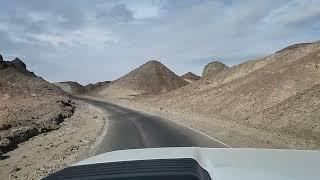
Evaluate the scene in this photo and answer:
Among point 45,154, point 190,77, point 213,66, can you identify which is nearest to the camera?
point 45,154

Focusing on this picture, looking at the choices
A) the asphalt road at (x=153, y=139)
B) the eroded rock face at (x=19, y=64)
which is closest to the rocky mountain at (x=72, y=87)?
the eroded rock face at (x=19, y=64)

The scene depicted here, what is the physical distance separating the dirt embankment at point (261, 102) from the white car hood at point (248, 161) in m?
17.0

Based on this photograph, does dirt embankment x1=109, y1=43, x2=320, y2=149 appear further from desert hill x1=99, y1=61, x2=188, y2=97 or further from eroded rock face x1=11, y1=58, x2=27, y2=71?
desert hill x1=99, y1=61, x2=188, y2=97

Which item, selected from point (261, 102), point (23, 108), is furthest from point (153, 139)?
point (23, 108)

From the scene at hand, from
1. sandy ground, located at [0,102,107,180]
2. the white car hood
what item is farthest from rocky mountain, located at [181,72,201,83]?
the white car hood

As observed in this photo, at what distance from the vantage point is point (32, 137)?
102ft

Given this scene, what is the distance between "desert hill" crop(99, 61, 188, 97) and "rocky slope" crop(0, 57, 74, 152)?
24.5 metres

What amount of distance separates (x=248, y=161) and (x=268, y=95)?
151 ft

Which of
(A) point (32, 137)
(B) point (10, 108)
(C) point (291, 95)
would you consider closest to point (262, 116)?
(C) point (291, 95)

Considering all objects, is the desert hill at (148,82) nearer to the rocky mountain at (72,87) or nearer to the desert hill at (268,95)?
the rocky mountain at (72,87)

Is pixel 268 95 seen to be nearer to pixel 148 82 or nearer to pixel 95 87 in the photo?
pixel 148 82

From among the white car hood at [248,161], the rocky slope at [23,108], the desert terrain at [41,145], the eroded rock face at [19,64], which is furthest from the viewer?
the eroded rock face at [19,64]

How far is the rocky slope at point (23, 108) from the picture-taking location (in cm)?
3132

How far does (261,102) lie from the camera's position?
4822 centimetres
